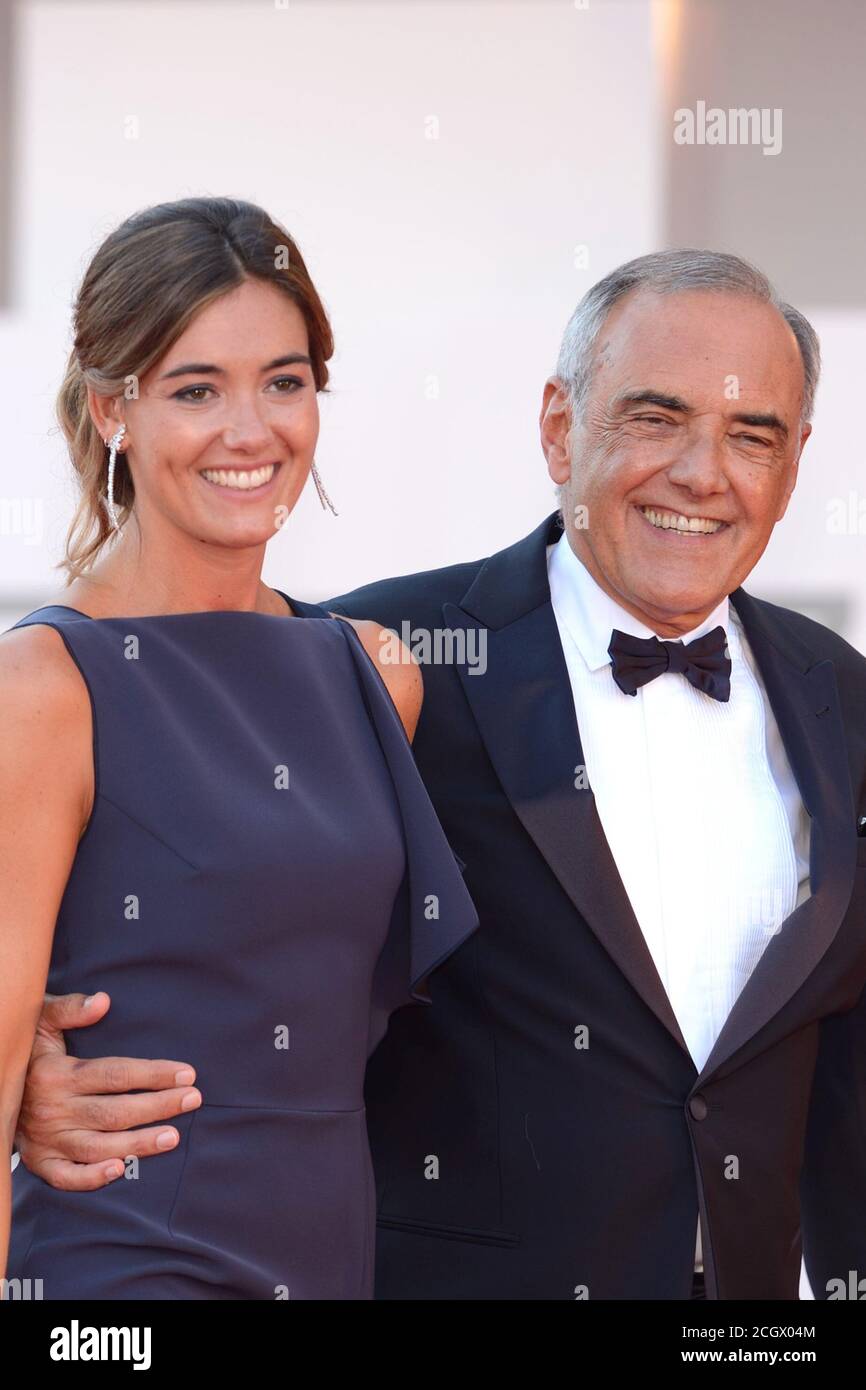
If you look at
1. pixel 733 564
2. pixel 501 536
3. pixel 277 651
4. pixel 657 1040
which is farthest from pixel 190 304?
pixel 501 536

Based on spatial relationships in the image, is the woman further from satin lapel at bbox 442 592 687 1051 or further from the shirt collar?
the shirt collar

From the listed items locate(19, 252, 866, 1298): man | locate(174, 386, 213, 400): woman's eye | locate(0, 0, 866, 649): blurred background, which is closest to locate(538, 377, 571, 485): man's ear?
locate(19, 252, 866, 1298): man

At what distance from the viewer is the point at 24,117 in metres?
3.54

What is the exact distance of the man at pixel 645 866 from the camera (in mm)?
2129

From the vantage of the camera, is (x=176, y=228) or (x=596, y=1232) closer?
(x=176, y=228)

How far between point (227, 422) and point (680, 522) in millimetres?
633

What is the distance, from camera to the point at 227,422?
1.97 meters

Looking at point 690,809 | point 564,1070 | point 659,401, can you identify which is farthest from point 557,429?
point 564,1070

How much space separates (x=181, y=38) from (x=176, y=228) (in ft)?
5.71

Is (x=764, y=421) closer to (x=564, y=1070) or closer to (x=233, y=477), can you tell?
(x=233, y=477)

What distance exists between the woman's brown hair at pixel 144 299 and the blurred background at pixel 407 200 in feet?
4.58

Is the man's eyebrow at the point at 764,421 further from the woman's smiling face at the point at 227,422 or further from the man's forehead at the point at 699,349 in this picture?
the woman's smiling face at the point at 227,422

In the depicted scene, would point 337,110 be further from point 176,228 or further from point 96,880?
point 96,880

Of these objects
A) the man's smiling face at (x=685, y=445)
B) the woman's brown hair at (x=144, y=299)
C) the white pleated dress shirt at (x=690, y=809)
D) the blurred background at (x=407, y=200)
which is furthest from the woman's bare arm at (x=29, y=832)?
the blurred background at (x=407, y=200)
